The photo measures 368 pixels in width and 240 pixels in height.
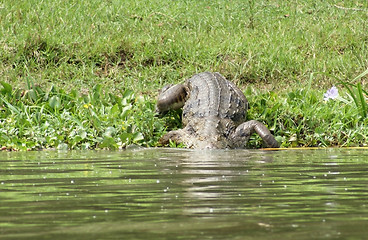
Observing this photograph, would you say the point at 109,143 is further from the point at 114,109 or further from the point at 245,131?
the point at 245,131

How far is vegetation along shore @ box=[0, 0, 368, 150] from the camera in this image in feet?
31.1

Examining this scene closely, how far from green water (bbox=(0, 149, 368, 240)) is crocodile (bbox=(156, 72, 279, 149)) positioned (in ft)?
8.39

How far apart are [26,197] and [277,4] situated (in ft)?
38.8

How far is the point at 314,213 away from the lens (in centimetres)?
359

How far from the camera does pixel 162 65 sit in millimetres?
12555

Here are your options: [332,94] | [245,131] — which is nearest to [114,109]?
[245,131]

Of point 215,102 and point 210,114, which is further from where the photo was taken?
point 215,102

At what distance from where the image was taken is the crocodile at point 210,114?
9.53m

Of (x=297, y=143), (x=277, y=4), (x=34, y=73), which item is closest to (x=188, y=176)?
(x=297, y=143)

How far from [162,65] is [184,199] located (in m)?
8.59

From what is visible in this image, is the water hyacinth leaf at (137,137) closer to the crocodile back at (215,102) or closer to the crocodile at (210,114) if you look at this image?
the crocodile at (210,114)

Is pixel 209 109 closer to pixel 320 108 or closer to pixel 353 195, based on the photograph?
pixel 320 108

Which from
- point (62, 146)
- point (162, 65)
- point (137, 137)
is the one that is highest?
point (62, 146)

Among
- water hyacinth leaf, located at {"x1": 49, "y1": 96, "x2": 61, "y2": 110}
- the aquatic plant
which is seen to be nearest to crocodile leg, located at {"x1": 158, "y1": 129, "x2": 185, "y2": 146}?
the aquatic plant
